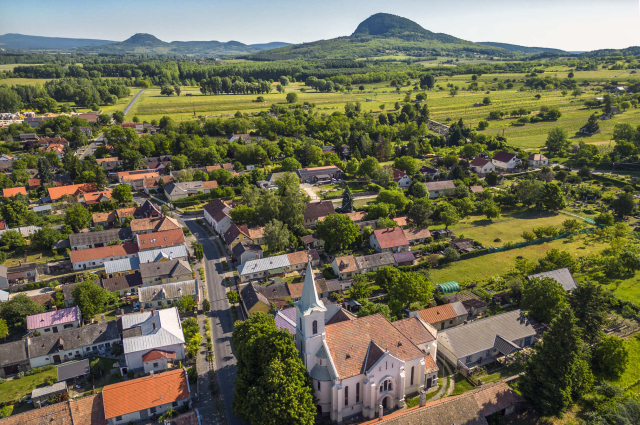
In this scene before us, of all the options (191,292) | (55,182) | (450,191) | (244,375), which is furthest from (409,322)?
(55,182)

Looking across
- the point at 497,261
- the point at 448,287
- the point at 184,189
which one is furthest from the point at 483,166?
the point at 184,189

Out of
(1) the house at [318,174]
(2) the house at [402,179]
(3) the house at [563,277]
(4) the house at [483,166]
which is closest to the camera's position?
(3) the house at [563,277]

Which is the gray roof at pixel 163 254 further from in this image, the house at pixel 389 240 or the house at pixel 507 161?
the house at pixel 507 161

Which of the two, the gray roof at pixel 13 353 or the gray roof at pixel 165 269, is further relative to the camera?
the gray roof at pixel 165 269

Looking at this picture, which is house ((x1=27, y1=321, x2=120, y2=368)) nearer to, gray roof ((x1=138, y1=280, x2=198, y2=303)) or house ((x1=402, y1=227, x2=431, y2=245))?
gray roof ((x1=138, y1=280, x2=198, y2=303))

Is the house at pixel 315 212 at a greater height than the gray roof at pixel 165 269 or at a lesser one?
greater

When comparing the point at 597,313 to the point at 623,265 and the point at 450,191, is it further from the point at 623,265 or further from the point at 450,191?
the point at 450,191

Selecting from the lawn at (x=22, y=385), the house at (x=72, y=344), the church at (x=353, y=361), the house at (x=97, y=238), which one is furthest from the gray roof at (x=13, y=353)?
the church at (x=353, y=361)

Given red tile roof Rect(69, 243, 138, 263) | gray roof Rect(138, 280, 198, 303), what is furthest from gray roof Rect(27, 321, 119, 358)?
red tile roof Rect(69, 243, 138, 263)
